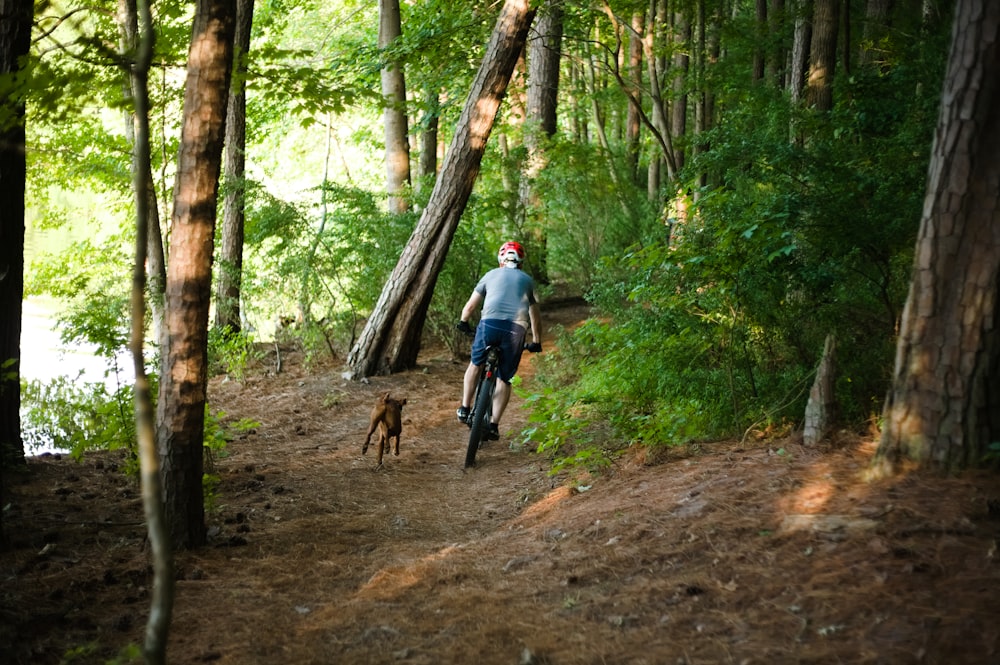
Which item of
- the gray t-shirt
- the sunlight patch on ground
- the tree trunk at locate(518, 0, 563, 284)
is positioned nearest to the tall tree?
the sunlight patch on ground

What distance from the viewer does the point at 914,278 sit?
439cm

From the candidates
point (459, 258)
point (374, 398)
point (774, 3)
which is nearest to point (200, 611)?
point (374, 398)

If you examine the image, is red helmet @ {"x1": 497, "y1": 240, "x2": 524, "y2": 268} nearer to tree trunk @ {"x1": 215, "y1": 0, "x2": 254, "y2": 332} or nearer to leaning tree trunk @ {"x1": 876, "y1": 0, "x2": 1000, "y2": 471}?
leaning tree trunk @ {"x1": 876, "y1": 0, "x2": 1000, "y2": 471}

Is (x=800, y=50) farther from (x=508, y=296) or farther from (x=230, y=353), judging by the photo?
(x=230, y=353)

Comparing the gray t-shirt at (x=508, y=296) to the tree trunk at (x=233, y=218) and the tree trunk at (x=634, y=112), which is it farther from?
the tree trunk at (x=634, y=112)

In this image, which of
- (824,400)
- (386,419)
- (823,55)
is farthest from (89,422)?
(823,55)

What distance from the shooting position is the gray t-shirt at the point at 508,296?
8.37m

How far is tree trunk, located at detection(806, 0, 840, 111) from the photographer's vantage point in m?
10.4

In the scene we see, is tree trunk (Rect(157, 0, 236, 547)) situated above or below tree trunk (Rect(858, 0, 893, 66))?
below

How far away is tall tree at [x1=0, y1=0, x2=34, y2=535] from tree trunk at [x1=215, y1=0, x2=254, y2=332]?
5730 millimetres

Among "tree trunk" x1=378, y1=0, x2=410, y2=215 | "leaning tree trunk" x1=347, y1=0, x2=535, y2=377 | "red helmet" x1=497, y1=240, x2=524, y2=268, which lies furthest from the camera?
"tree trunk" x1=378, y1=0, x2=410, y2=215

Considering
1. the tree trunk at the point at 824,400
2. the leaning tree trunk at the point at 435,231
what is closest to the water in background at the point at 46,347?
the leaning tree trunk at the point at 435,231

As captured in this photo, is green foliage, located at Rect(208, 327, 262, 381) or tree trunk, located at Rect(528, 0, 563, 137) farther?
tree trunk, located at Rect(528, 0, 563, 137)

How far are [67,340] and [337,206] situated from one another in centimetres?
764
